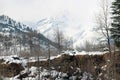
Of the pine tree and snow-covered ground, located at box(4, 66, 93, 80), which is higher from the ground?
the pine tree

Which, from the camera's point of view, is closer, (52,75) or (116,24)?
(116,24)

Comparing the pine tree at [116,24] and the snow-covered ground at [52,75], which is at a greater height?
the pine tree at [116,24]

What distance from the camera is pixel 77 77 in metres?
79.1

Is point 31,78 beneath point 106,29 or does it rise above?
beneath

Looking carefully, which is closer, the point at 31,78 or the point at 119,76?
the point at 119,76

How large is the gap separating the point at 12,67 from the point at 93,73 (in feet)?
65.8

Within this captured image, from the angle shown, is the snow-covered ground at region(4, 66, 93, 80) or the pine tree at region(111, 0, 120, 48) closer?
the pine tree at region(111, 0, 120, 48)

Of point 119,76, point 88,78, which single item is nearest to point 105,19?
point 119,76

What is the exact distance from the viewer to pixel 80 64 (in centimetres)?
8375

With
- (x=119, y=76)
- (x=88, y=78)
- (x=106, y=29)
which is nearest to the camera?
(x=106, y=29)

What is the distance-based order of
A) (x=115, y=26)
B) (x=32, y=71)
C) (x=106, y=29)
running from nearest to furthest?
(x=106, y=29) → (x=115, y=26) → (x=32, y=71)

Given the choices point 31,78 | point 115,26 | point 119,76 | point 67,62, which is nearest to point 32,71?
point 31,78

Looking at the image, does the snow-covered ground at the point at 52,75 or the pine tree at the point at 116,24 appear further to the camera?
the snow-covered ground at the point at 52,75

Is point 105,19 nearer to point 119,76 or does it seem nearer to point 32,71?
point 119,76
